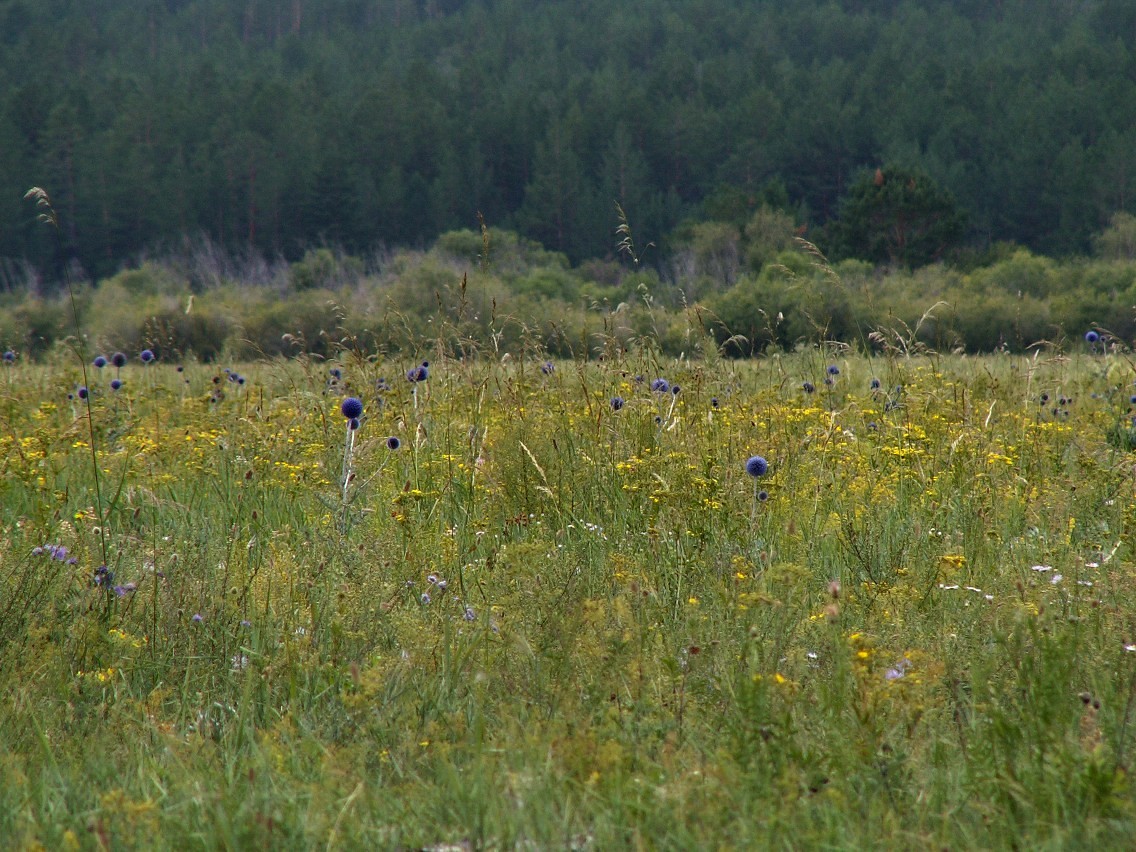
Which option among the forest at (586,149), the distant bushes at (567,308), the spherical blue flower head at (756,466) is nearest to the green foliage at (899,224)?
the forest at (586,149)

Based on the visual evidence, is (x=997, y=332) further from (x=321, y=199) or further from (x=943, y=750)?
(x=321, y=199)

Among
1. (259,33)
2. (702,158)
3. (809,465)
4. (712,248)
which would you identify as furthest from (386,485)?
(259,33)

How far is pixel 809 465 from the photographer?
4.02 m

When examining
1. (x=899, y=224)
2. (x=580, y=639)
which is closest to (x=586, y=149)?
(x=899, y=224)

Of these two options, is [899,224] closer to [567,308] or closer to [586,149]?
[586,149]

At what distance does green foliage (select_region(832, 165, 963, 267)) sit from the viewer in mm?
40906

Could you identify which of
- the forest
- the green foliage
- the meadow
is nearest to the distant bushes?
the meadow

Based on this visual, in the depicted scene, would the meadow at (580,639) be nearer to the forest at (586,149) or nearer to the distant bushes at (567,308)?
the distant bushes at (567,308)

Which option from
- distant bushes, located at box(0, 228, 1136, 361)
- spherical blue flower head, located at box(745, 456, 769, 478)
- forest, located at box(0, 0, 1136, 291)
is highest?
spherical blue flower head, located at box(745, 456, 769, 478)

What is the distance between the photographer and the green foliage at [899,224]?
40906 mm

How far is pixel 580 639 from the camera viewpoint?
233 cm

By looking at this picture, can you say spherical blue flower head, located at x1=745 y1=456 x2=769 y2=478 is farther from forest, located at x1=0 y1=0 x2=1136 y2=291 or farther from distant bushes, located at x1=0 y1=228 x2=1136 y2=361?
forest, located at x1=0 y1=0 x2=1136 y2=291

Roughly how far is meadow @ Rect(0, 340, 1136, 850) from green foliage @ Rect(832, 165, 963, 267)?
3803cm

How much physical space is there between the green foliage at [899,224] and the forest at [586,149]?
0.45ft
